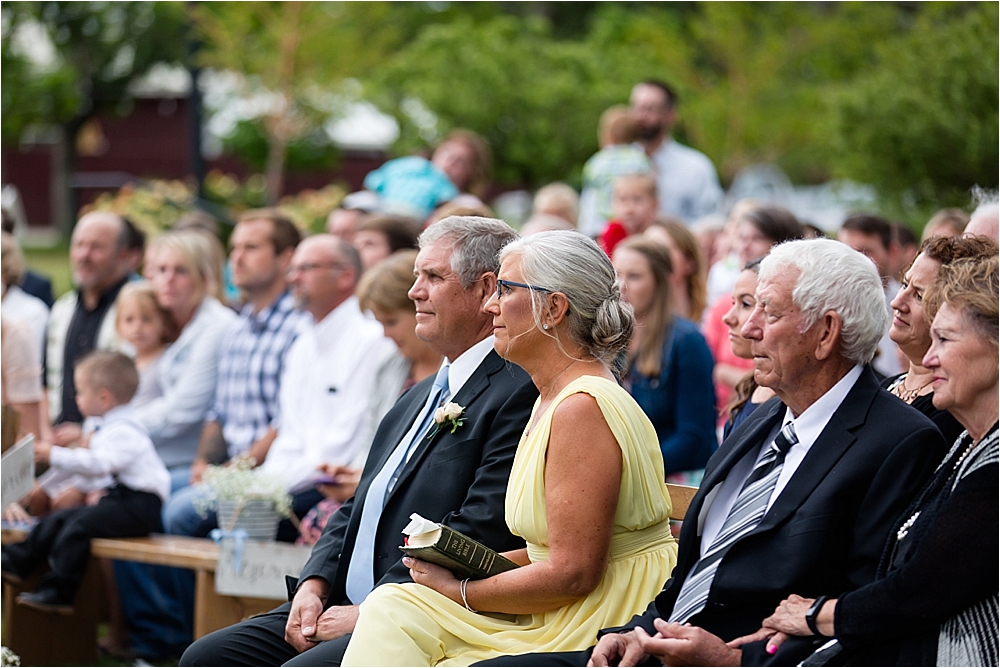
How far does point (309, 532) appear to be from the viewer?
5.06 m

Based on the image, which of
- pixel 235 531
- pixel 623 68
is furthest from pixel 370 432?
pixel 623 68

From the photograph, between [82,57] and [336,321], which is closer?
[336,321]

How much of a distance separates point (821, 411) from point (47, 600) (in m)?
3.90

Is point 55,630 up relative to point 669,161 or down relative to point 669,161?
down

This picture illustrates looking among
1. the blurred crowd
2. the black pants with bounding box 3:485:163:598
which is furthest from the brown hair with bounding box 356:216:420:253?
the black pants with bounding box 3:485:163:598

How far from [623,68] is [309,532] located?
15.3 meters

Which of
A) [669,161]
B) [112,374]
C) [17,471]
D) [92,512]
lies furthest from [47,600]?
[669,161]

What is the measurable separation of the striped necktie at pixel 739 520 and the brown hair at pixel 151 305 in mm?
4297

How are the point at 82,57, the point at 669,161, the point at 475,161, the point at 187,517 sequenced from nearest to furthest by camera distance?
the point at 187,517, the point at 669,161, the point at 475,161, the point at 82,57

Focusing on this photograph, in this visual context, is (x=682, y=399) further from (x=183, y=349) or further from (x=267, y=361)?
(x=183, y=349)

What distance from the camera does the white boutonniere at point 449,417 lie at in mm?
3621

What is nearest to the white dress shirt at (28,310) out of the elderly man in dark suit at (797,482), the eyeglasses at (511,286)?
the eyeglasses at (511,286)

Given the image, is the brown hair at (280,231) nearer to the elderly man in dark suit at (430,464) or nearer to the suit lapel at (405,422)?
the suit lapel at (405,422)

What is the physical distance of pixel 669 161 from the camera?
357 inches
